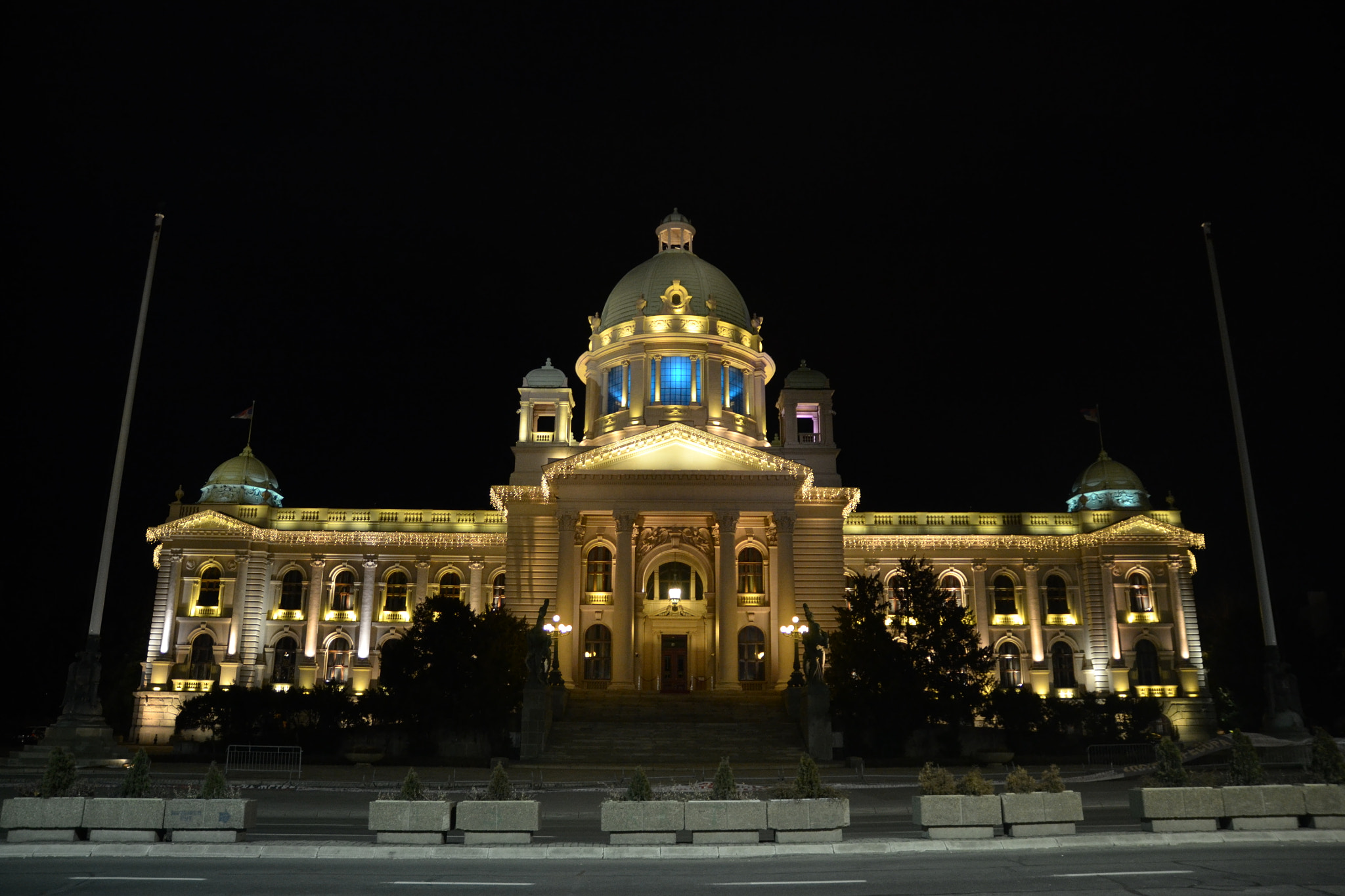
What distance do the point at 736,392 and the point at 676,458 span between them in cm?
1283

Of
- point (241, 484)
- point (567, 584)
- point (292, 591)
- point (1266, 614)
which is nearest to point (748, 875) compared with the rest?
point (1266, 614)

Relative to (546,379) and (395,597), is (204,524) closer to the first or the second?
(395,597)

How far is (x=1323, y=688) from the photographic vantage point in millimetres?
60312

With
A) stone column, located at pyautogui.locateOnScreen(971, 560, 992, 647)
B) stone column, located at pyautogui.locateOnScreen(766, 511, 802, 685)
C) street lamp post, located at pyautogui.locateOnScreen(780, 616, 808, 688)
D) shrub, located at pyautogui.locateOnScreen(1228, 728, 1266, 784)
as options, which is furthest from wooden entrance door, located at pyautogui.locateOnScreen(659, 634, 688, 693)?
shrub, located at pyautogui.locateOnScreen(1228, 728, 1266, 784)

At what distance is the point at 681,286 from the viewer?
6512 centimetres

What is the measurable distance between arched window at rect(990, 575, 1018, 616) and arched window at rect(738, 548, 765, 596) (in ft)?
49.6

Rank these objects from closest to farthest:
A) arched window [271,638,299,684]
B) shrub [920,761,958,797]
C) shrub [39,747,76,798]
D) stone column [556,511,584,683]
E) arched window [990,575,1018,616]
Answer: shrub [39,747,76,798] < shrub [920,761,958,797] < stone column [556,511,584,683] < arched window [271,638,299,684] < arched window [990,575,1018,616]

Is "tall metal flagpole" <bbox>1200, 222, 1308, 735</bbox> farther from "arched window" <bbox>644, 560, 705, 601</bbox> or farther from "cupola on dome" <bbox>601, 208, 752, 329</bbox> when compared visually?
"cupola on dome" <bbox>601, 208, 752, 329</bbox>

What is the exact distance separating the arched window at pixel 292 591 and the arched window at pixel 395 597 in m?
4.85

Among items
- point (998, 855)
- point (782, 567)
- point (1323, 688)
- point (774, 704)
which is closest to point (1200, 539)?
point (1323, 688)

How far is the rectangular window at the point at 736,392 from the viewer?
6462 cm

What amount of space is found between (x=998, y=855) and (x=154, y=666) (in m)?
54.1

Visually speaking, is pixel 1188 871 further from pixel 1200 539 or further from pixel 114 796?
pixel 1200 539

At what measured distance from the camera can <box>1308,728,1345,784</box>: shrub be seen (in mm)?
18859
